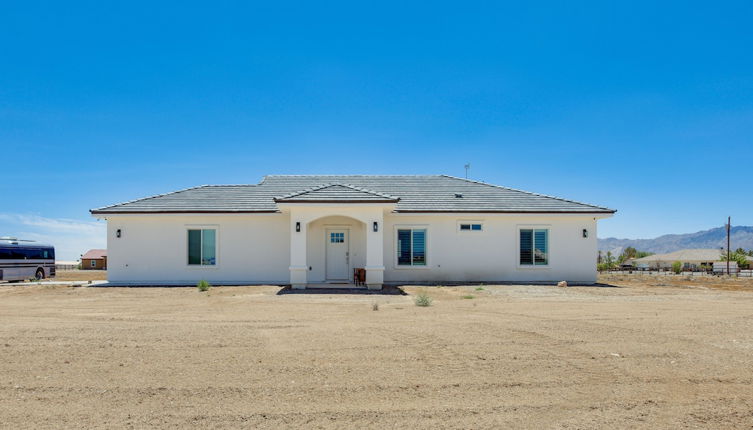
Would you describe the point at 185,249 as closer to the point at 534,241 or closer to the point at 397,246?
the point at 397,246

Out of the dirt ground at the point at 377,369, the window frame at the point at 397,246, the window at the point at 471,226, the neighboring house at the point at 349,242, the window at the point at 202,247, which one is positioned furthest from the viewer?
the window at the point at 471,226

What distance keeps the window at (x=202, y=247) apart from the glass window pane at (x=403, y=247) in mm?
7505

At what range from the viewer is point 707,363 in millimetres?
6477

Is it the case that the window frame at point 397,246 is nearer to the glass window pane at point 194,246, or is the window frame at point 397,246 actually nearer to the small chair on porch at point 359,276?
the small chair on porch at point 359,276

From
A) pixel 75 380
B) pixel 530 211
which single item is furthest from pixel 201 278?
pixel 75 380

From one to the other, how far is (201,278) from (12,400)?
16.2 meters

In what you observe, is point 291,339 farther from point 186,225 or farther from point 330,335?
point 186,225

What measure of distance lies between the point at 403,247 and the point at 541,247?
580 centimetres

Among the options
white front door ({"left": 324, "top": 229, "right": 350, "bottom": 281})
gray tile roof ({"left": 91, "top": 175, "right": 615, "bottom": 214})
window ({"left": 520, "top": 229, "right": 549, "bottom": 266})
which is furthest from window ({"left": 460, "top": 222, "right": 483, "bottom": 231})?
white front door ({"left": 324, "top": 229, "right": 350, "bottom": 281})

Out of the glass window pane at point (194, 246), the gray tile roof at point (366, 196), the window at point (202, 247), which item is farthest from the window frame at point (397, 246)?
the glass window pane at point (194, 246)

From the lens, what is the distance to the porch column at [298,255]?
59.1 feet

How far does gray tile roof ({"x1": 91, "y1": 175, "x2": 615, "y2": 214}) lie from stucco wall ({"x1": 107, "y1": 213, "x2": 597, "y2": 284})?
0.41m

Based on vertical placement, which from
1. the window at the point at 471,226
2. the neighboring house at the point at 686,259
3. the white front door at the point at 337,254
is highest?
the window at the point at 471,226

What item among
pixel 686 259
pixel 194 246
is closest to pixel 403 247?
pixel 194 246
